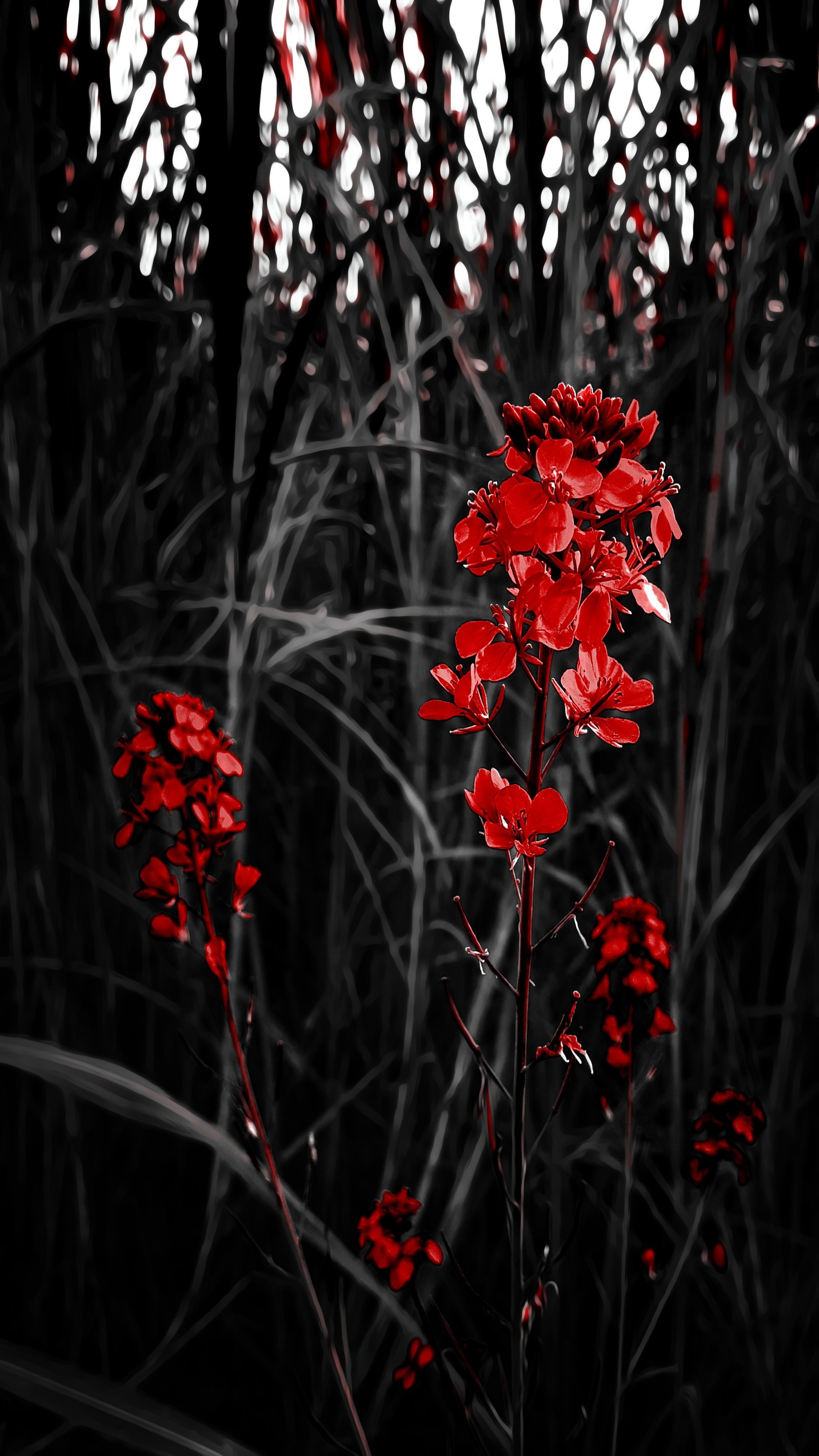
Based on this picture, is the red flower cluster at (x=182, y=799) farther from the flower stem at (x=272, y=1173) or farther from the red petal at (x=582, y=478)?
the red petal at (x=582, y=478)

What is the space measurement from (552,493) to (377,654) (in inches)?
16.9

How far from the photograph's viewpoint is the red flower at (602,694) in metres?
0.29

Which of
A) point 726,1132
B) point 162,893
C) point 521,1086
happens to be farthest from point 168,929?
point 726,1132

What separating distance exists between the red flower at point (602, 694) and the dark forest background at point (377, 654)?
31 centimetres

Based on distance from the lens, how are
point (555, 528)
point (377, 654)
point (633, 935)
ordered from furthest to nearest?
point (377, 654) < point (633, 935) < point (555, 528)

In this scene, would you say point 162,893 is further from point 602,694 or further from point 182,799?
point 602,694

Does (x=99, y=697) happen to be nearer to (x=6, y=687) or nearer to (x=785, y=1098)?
(x=6, y=687)

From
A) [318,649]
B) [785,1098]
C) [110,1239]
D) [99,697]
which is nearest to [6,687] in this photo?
[99,697]

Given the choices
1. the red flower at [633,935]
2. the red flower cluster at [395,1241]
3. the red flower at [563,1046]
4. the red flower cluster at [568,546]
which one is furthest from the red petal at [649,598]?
the red flower cluster at [395,1241]

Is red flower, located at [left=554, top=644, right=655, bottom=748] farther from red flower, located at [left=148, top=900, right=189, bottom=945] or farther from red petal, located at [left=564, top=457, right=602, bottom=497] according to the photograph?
red flower, located at [left=148, top=900, right=189, bottom=945]

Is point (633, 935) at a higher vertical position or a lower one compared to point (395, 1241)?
higher

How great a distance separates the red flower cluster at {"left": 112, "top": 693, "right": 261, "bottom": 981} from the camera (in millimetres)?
389

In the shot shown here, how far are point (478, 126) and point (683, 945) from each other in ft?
1.97

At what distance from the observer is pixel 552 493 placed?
0.89 ft
